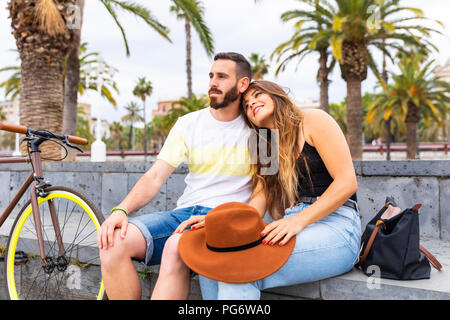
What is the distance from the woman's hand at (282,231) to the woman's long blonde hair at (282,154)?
346mm

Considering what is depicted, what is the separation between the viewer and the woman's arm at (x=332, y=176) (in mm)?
1968

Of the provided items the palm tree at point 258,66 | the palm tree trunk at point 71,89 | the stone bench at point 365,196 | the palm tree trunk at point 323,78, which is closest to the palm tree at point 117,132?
the palm tree at point 258,66

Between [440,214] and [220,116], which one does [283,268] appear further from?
[440,214]

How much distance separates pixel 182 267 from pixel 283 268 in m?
0.50

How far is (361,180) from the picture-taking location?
4098 mm

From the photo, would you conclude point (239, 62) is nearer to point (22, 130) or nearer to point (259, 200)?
point (259, 200)

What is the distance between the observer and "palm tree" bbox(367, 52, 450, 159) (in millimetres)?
20859

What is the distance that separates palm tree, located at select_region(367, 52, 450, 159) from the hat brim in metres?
20.7

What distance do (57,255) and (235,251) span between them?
137 centimetres

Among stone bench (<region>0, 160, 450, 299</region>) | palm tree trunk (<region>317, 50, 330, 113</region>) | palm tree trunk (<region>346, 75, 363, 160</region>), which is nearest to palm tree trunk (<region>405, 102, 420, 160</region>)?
palm tree trunk (<region>317, 50, 330, 113</region>)

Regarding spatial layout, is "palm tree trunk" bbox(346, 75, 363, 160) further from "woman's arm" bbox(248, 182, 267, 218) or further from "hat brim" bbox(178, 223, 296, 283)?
"hat brim" bbox(178, 223, 296, 283)

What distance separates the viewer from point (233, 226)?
1877mm
